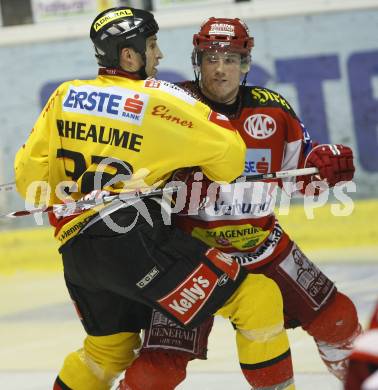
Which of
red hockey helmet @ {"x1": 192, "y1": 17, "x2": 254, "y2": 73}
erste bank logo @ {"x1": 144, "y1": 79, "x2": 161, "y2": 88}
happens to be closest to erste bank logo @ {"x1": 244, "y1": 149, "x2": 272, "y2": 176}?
red hockey helmet @ {"x1": 192, "y1": 17, "x2": 254, "y2": 73}

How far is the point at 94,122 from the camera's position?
2898 millimetres

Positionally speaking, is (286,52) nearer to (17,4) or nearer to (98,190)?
(17,4)

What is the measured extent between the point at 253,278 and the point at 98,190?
473 mm

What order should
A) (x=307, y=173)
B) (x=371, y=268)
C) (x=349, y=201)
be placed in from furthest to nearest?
(x=349, y=201) < (x=371, y=268) < (x=307, y=173)

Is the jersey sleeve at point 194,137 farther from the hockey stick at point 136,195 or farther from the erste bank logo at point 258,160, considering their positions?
the erste bank logo at point 258,160

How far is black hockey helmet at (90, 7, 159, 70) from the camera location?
2986mm

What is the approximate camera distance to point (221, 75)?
3.29 m

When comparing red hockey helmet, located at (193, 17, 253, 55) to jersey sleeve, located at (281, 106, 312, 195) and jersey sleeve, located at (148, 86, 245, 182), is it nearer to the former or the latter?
jersey sleeve, located at (281, 106, 312, 195)

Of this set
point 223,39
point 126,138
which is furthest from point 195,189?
point 223,39

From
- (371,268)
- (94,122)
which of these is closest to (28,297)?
(371,268)

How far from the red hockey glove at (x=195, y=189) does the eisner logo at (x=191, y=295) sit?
11.6 inches

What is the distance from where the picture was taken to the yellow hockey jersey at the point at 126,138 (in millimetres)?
2861

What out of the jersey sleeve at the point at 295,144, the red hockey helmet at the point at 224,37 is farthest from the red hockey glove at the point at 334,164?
the red hockey helmet at the point at 224,37

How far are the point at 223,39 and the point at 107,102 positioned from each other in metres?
0.55
